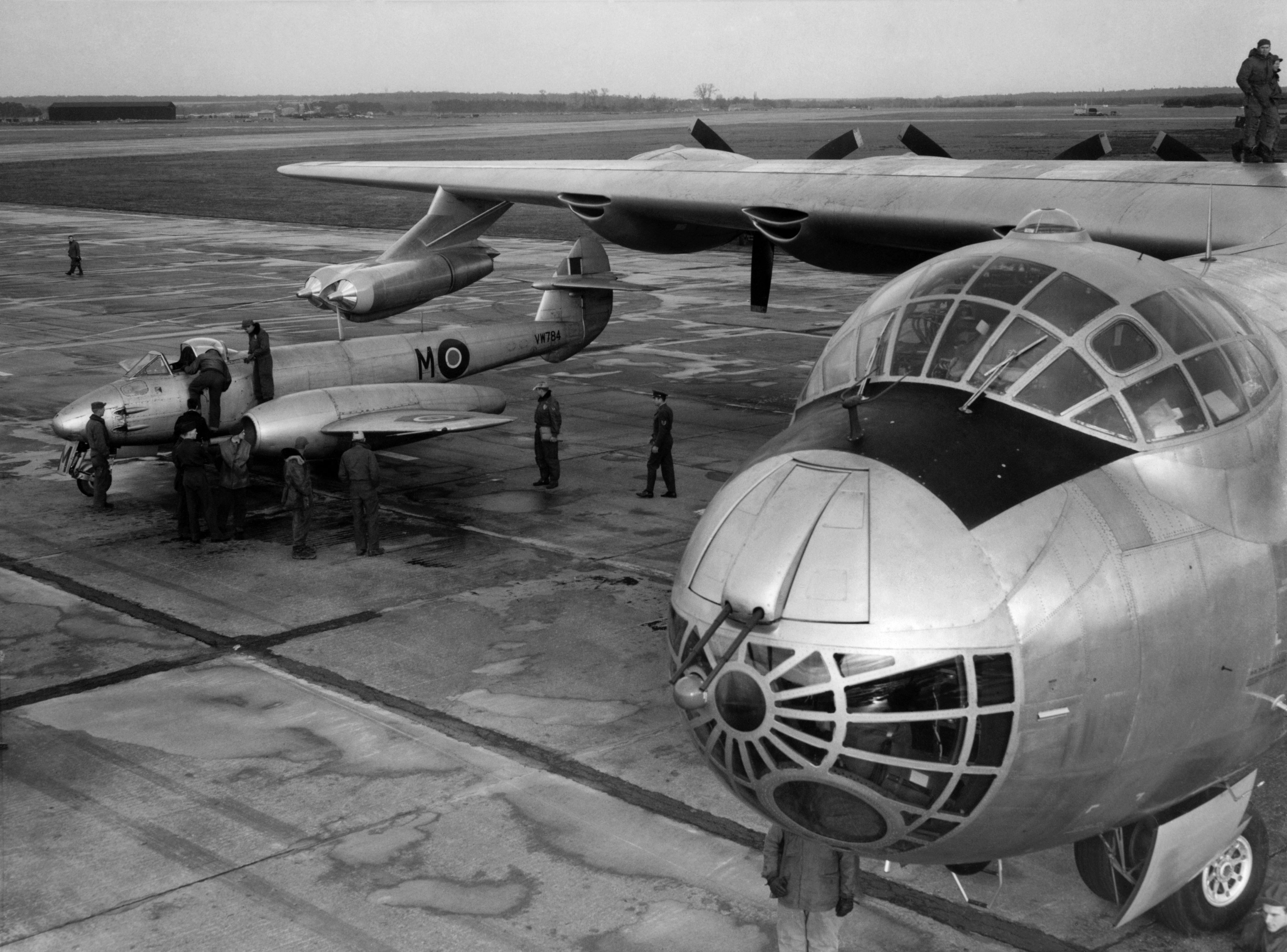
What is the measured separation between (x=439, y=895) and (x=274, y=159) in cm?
10352

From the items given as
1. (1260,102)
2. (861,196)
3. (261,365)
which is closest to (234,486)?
(261,365)

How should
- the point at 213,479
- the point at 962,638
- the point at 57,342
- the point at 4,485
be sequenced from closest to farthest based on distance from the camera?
the point at 962,638
the point at 213,479
the point at 4,485
the point at 57,342

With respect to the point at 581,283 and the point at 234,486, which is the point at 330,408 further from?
the point at 581,283

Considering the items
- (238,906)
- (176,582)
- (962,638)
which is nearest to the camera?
(962,638)

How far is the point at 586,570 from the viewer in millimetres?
15430

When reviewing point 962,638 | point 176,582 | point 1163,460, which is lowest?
point 176,582

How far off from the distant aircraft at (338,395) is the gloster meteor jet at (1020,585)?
1170cm

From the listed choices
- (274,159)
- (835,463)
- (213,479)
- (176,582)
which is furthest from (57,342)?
(274,159)

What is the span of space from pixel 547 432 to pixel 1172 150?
972 centimetres

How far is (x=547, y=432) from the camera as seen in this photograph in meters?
18.4

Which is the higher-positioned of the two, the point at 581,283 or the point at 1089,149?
the point at 1089,149

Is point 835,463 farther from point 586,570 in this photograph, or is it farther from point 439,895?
point 586,570

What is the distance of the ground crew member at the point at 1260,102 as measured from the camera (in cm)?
1648

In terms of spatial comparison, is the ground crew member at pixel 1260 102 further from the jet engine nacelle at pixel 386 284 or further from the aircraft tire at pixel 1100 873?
the jet engine nacelle at pixel 386 284
